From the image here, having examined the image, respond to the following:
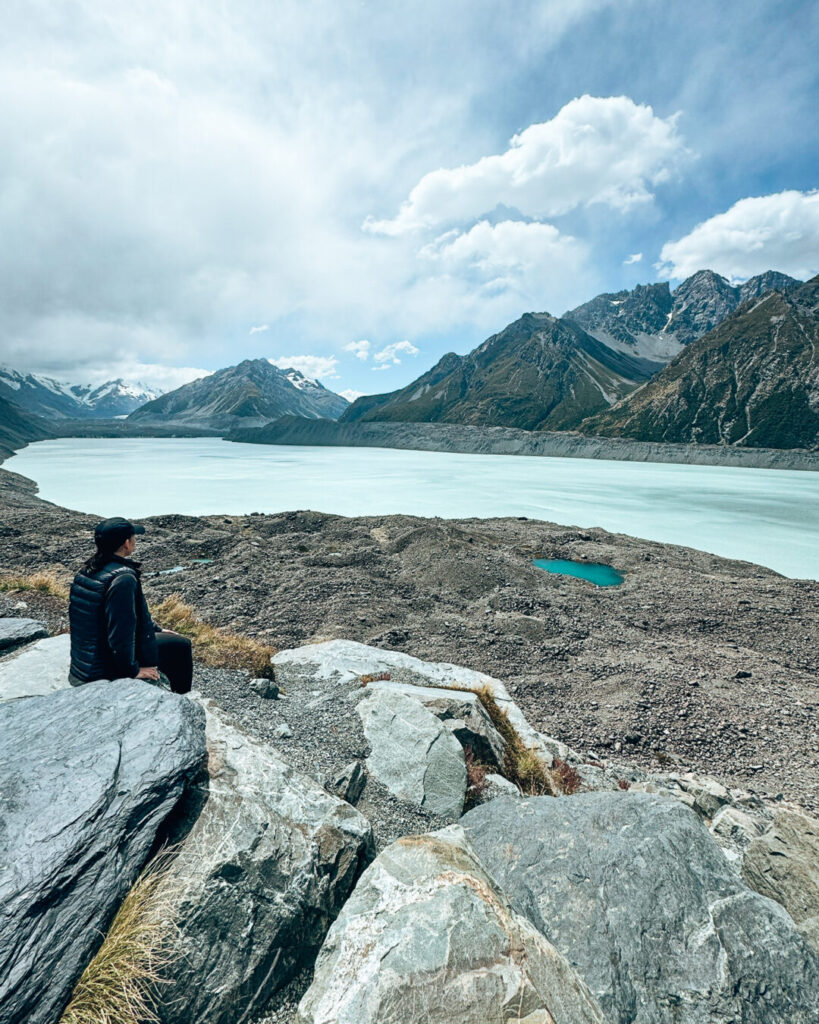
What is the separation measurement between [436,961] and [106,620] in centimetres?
446

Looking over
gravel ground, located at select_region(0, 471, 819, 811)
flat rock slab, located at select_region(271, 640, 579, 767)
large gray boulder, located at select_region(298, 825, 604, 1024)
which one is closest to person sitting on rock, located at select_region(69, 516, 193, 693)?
large gray boulder, located at select_region(298, 825, 604, 1024)

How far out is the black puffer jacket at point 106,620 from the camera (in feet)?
16.9

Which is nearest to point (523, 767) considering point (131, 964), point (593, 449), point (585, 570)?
point (131, 964)

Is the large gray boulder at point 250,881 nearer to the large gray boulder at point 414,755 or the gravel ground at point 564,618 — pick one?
the large gray boulder at point 414,755

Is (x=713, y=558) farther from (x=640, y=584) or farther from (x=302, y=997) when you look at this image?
(x=302, y=997)

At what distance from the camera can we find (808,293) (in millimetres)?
197750

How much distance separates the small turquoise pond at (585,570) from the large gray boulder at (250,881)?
28.0 m

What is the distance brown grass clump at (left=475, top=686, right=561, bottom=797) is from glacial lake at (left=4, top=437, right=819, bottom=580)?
122 ft

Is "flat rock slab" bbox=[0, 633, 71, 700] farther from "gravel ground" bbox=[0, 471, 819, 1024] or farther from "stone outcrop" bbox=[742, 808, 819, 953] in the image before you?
"stone outcrop" bbox=[742, 808, 819, 953]

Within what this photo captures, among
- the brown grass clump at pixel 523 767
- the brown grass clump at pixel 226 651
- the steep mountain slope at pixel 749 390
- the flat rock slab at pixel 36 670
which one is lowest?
the brown grass clump at pixel 523 767

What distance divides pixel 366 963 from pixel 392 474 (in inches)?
4046

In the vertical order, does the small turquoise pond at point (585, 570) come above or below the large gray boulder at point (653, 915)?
below

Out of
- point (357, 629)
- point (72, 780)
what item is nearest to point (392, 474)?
point (357, 629)

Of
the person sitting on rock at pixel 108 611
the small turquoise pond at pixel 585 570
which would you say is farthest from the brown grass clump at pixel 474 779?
the small turquoise pond at pixel 585 570
